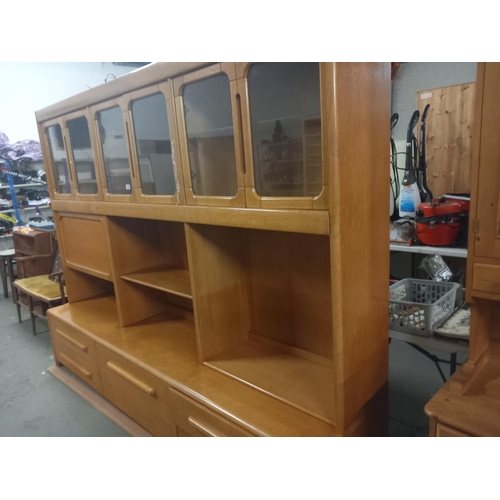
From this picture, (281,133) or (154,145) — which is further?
(154,145)

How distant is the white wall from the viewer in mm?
4641

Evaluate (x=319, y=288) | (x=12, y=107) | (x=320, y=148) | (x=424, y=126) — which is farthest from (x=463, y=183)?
(x=12, y=107)

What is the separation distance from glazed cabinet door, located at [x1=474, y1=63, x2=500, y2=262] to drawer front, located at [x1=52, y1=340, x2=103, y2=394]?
2.08 meters

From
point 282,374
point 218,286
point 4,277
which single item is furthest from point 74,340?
point 4,277

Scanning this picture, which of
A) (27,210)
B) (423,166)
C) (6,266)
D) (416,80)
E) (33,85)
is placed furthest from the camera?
(27,210)

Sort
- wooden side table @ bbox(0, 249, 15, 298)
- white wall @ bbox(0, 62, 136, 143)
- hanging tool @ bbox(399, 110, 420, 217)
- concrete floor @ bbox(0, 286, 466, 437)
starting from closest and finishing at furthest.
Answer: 1. concrete floor @ bbox(0, 286, 466, 437)
2. hanging tool @ bbox(399, 110, 420, 217)
3. wooden side table @ bbox(0, 249, 15, 298)
4. white wall @ bbox(0, 62, 136, 143)

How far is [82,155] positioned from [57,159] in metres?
0.35

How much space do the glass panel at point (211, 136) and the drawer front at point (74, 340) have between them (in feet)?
4.28

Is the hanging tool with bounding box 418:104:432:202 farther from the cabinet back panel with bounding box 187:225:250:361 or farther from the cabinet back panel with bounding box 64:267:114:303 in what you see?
the cabinet back panel with bounding box 64:267:114:303

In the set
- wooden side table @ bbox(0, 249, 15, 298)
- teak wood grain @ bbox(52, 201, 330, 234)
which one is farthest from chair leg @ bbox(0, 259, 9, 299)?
teak wood grain @ bbox(52, 201, 330, 234)

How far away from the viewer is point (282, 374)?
1.63 metres

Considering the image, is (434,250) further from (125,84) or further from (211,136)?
(125,84)

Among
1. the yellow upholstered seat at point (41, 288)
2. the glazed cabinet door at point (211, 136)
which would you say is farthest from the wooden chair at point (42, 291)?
the glazed cabinet door at point (211, 136)
